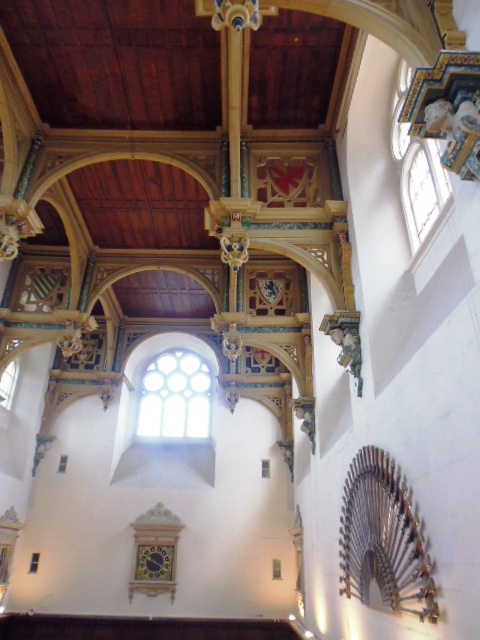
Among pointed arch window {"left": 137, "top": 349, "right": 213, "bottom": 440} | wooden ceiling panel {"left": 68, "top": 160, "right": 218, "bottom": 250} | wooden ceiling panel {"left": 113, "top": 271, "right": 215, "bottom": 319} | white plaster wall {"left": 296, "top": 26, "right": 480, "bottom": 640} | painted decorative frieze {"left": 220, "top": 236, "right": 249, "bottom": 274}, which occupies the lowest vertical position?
white plaster wall {"left": 296, "top": 26, "right": 480, "bottom": 640}

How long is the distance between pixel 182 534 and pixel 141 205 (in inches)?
361

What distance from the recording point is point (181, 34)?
6875 mm

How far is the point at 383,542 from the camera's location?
17.4ft

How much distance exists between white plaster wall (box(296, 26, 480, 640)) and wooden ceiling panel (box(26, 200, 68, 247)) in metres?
6.26

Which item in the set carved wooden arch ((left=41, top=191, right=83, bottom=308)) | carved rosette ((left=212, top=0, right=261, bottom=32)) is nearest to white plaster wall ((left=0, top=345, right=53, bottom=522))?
carved wooden arch ((left=41, top=191, right=83, bottom=308))

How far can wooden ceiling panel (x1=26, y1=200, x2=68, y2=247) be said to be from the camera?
11250mm

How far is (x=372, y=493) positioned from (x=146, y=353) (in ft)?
39.9

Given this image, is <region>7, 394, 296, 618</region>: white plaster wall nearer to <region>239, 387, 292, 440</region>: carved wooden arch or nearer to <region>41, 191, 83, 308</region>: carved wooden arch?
<region>239, 387, 292, 440</region>: carved wooden arch

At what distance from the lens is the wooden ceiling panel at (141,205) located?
31.4 feet

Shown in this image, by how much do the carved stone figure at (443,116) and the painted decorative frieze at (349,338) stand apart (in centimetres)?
343

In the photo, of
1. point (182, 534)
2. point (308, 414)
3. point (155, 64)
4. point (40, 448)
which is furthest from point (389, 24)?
point (40, 448)

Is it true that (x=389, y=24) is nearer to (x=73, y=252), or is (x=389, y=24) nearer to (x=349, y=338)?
(x=349, y=338)

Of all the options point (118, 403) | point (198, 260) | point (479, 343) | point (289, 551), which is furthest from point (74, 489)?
point (479, 343)

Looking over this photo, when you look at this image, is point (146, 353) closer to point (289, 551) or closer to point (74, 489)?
point (74, 489)
